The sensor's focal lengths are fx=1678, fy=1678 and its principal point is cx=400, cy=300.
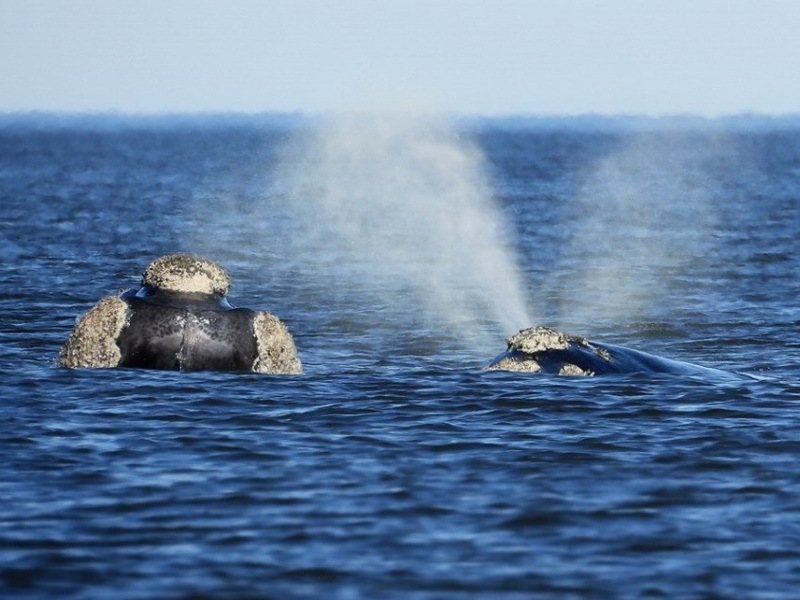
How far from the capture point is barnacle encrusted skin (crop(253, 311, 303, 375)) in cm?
1825

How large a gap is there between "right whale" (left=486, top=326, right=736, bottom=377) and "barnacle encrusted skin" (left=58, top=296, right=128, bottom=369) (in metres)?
4.59

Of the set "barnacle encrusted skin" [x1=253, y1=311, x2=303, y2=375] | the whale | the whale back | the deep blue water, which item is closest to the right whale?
the deep blue water

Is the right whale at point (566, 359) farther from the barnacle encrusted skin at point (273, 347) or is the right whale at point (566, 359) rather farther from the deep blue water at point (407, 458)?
→ the barnacle encrusted skin at point (273, 347)

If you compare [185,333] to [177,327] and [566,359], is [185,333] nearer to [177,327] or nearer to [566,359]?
[177,327]

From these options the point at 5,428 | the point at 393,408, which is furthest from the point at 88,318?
the point at 393,408

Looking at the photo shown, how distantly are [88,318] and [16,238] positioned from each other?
26465 millimetres

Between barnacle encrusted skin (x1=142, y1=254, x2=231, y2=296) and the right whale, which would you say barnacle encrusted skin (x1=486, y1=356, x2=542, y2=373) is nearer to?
the right whale

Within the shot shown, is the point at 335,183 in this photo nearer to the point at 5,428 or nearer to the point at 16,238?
the point at 16,238

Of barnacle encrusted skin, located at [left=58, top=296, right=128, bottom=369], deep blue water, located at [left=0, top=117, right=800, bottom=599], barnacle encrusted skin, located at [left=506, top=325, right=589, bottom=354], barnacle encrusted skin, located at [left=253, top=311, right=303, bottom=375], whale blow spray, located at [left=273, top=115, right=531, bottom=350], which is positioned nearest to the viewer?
deep blue water, located at [left=0, top=117, right=800, bottom=599]

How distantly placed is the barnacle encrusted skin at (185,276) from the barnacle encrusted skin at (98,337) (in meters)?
0.51

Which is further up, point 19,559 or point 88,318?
point 88,318

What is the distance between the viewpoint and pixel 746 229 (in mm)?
50719

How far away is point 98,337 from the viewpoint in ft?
59.7

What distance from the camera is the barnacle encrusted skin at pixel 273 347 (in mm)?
18250
